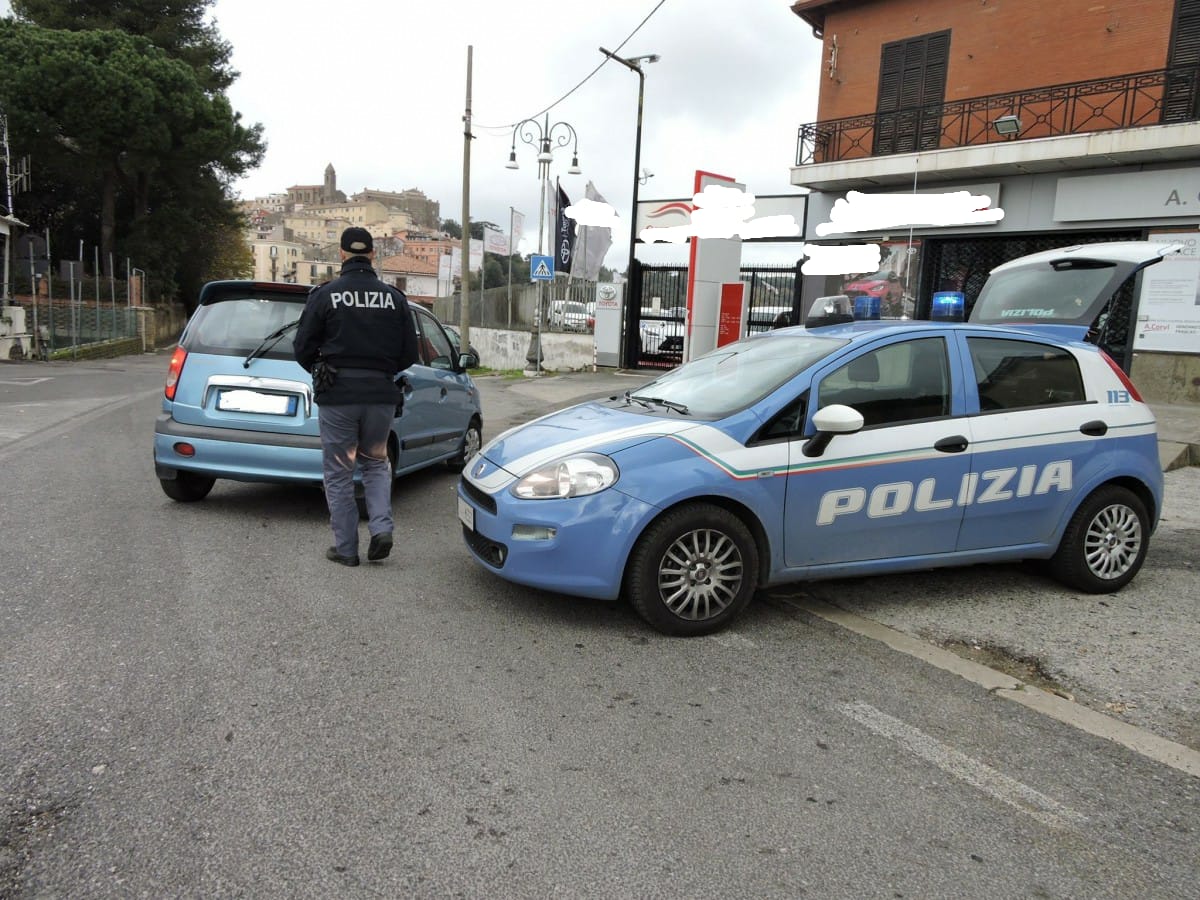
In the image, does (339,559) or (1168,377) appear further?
(1168,377)

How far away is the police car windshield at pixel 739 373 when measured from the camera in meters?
4.53

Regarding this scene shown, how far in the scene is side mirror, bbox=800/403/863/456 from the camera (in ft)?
13.7

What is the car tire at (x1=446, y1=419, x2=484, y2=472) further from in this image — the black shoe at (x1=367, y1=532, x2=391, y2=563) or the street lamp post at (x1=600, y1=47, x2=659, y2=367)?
the street lamp post at (x1=600, y1=47, x2=659, y2=367)

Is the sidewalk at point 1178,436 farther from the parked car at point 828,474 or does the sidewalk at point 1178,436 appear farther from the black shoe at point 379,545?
the black shoe at point 379,545

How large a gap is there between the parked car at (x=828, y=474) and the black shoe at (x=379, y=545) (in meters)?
Result: 0.63

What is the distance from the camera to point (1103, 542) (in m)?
4.95

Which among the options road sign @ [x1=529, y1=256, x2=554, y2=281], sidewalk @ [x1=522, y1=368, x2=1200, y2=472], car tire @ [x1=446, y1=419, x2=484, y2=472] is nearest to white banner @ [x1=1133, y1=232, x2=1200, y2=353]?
sidewalk @ [x1=522, y1=368, x2=1200, y2=472]

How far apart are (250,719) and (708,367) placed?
3352 millimetres

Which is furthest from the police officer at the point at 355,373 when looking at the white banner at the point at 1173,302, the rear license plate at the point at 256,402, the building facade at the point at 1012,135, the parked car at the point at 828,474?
the white banner at the point at 1173,302

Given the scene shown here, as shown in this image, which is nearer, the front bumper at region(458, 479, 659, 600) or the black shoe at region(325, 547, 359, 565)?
the front bumper at region(458, 479, 659, 600)

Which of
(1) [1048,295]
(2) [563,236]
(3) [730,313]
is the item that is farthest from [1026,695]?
(2) [563,236]

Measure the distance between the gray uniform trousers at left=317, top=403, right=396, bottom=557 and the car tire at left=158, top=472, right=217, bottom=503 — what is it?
1756 millimetres

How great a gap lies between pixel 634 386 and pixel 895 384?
9421 mm

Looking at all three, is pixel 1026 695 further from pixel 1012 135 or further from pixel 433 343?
pixel 1012 135
